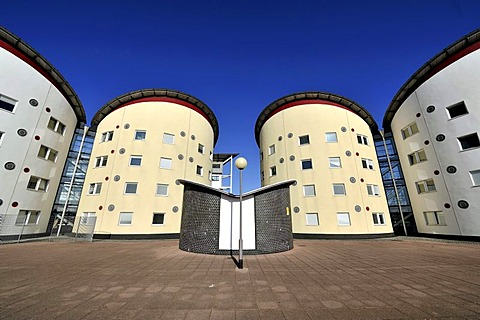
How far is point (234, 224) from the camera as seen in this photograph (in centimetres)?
1015

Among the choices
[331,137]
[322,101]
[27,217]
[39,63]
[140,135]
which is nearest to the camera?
[27,217]

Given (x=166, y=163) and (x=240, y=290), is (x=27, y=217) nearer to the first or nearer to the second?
(x=166, y=163)

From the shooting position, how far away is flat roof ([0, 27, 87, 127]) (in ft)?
54.5

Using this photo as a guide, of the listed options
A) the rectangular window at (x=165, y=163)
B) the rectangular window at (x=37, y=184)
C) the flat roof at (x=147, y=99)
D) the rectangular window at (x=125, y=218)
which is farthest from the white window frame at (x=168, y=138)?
the rectangular window at (x=37, y=184)

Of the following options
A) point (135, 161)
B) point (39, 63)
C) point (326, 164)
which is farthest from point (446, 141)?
point (39, 63)

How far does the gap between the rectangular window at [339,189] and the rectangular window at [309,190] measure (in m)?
2.06

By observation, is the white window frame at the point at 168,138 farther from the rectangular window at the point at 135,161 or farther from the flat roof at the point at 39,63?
the flat roof at the point at 39,63

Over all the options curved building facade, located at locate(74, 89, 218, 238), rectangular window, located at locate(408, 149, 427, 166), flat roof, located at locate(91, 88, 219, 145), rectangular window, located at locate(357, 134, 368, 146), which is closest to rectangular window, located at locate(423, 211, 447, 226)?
rectangular window, located at locate(408, 149, 427, 166)

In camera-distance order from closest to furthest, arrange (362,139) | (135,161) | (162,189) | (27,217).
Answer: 1. (27,217)
2. (162,189)
3. (135,161)
4. (362,139)

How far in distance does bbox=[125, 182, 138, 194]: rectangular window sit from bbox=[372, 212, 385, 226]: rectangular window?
24.4 metres

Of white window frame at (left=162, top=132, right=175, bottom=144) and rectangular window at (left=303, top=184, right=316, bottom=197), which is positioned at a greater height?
white window frame at (left=162, top=132, right=175, bottom=144)

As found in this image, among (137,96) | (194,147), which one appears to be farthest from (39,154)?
(194,147)

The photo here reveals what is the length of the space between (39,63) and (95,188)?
43.8 ft

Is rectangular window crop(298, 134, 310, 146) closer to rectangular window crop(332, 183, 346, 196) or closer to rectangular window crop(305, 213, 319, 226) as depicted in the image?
rectangular window crop(332, 183, 346, 196)
